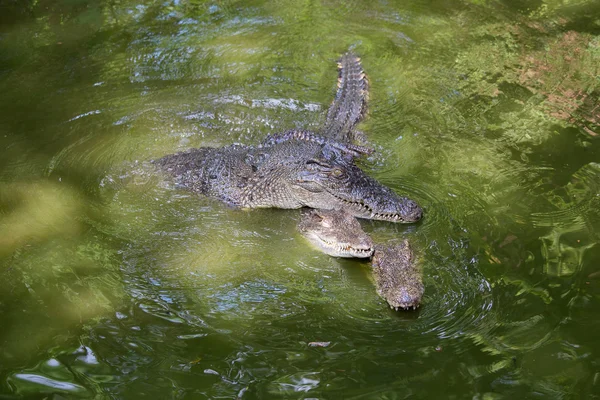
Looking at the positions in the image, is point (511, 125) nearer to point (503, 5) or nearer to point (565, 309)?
point (565, 309)

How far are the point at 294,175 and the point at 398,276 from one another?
1.87 m

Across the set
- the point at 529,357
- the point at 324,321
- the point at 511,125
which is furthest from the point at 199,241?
the point at 511,125

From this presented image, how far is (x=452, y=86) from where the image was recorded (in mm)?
7477

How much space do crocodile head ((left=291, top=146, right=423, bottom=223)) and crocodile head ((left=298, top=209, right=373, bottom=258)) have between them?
22 centimetres

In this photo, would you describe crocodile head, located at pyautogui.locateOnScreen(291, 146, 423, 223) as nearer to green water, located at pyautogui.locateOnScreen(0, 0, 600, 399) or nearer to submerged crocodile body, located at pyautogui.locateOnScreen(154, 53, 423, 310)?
submerged crocodile body, located at pyautogui.locateOnScreen(154, 53, 423, 310)

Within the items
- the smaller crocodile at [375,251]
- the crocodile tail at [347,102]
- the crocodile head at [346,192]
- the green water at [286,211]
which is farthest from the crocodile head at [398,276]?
the crocodile tail at [347,102]

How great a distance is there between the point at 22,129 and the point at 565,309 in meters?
6.23

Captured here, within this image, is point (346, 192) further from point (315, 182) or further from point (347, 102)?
point (347, 102)

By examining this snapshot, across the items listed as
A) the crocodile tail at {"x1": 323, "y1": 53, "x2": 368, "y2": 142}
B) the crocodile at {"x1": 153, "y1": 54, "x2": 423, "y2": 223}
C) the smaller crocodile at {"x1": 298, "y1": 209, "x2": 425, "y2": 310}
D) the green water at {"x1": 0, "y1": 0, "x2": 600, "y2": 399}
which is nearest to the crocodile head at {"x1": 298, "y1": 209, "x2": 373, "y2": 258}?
the smaller crocodile at {"x1": 298, "y1": 209, "x2": 425, "y2": 310}

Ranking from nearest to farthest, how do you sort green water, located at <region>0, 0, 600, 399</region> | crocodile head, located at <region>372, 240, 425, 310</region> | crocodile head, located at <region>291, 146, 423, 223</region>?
green water, located at <region>0, 0, 600, 399</region>
crocodile head, located at <region>372, 240, 425, 310</region>
crocodile head, located at <region>291, 146, 423, 223</region>

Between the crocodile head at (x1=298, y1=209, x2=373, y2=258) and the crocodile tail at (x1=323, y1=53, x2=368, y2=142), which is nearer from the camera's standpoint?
the crocodile head at (x1=298, y1=209, x2=373, y2=258)

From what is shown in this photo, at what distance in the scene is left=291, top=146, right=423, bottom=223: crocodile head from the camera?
5.49 meters

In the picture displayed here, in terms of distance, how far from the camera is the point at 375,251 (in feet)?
16.3

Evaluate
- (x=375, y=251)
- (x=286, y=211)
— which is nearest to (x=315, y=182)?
(x=286, y=211)
